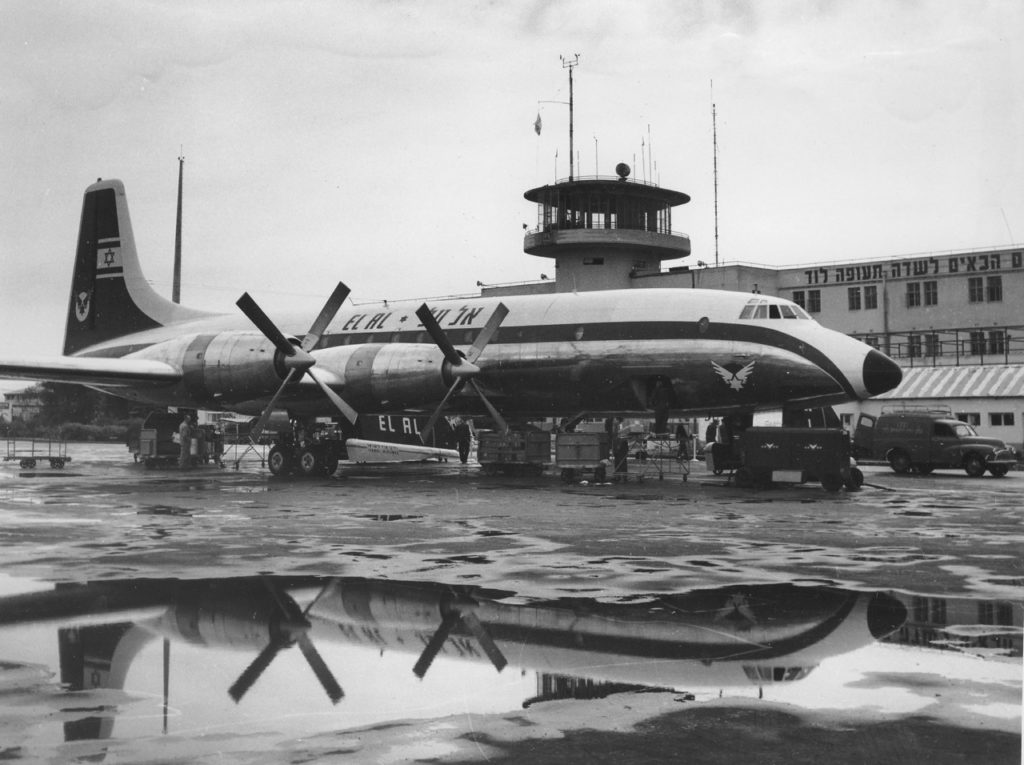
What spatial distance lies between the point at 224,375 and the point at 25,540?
14.2m

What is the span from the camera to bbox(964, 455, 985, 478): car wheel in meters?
31.5

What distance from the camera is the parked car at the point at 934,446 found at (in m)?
31.5

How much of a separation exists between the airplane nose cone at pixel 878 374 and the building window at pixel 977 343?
3421 cm

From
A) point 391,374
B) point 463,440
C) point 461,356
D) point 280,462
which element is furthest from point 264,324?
point 463,440

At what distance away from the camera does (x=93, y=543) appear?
46.6 feet

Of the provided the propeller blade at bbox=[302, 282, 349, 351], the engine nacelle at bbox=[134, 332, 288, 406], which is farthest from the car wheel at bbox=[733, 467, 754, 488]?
the engine nacelle at bbox=[134, 332, 288, 406]

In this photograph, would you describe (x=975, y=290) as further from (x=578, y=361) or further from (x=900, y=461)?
(x=578, y=361)

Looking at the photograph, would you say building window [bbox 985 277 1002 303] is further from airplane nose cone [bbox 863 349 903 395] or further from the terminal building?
airplane nose cone [bbox 863 349 903 395]

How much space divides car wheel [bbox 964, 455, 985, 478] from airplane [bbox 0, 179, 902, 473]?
7.85 metres

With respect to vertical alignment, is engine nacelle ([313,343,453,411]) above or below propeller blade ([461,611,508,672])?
above

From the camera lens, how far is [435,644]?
327 inches

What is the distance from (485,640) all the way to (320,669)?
4.71ft

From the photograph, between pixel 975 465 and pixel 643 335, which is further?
pixel 975 465

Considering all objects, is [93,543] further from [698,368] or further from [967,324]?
[967,324]
